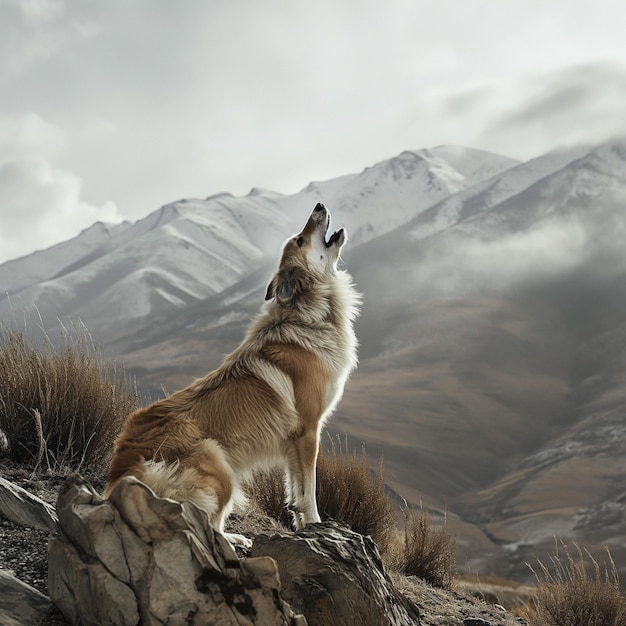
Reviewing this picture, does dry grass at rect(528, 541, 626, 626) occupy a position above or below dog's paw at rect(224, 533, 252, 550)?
below

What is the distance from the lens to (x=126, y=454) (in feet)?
11.9

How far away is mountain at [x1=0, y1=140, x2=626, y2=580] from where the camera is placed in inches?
Result: 3287

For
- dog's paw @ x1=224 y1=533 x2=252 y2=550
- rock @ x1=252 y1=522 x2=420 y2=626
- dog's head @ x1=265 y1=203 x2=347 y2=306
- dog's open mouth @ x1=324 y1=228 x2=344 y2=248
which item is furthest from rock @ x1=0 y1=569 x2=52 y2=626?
dog's open mouth @ x1=324 y1=228 x2=344 y2=248

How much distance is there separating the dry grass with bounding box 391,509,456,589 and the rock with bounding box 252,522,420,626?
10.1ft

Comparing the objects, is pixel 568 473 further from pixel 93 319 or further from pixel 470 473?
pixel 93 319

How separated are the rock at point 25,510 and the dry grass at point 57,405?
133 cm

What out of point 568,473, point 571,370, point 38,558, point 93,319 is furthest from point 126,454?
point 93,319

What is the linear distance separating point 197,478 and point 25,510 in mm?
1162

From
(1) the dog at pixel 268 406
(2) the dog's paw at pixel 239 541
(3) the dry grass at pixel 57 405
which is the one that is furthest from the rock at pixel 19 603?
(3) the dry grass at pixel 57 405

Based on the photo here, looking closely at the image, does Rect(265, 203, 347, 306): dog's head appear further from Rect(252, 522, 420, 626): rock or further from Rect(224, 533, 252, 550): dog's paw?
Rect(252, 522, 420, 626): rock

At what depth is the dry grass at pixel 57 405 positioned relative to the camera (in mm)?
5625

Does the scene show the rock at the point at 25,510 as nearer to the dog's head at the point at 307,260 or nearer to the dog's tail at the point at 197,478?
the dog's tail at the point at 197,478

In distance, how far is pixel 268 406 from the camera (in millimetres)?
4184

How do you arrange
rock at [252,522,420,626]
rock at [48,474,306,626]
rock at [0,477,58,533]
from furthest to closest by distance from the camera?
rock at [0,477,58,533]
rock at [252,522,420,626]
rock at [48,474,306,626]
